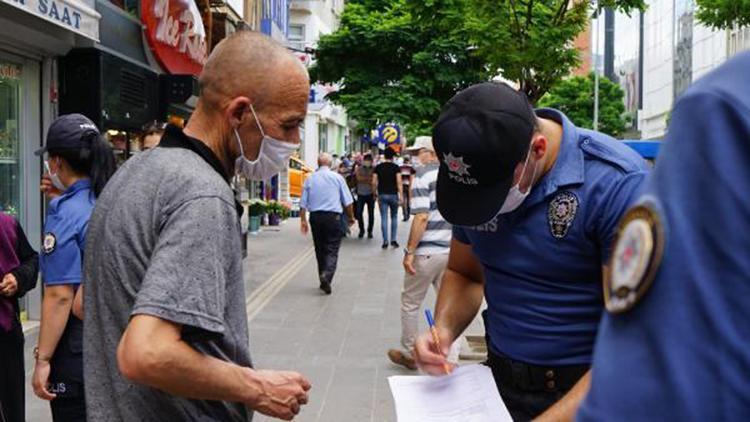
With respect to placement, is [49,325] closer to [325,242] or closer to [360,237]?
[325,242]

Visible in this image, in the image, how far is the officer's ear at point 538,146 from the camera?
2.28 metres

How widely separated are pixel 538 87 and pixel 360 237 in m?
12.4

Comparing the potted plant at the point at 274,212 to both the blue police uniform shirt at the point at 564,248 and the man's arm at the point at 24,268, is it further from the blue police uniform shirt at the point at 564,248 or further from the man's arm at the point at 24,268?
the blue police uniform shirt at the point at 564,248

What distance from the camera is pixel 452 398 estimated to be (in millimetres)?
2244

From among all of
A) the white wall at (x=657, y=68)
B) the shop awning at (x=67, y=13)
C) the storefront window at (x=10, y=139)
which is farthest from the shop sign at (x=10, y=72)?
the white wall at (x=657, y=68)

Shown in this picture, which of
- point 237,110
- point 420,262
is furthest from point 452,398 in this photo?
point 420,262

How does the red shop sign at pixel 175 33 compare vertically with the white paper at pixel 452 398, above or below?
above

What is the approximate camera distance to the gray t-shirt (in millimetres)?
1824

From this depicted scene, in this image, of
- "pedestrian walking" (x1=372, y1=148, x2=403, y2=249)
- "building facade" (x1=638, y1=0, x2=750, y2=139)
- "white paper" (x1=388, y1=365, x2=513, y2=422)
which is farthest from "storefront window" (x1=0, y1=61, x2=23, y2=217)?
"building facade" (x1=638, y1=0, x2=750, y2=139)

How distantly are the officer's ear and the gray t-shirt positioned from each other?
841 mm

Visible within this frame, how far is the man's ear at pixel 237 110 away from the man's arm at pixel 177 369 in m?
0.60

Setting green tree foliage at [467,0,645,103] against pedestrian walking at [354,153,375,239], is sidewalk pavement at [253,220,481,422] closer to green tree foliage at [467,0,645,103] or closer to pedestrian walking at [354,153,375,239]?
green tree foliage at [467,0,645,103]

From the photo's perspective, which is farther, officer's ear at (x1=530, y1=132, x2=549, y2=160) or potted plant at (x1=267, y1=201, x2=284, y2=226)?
potted plant at (x1=267, y1=201, x2=284, y2=226)

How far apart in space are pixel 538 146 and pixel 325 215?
9746 mm
